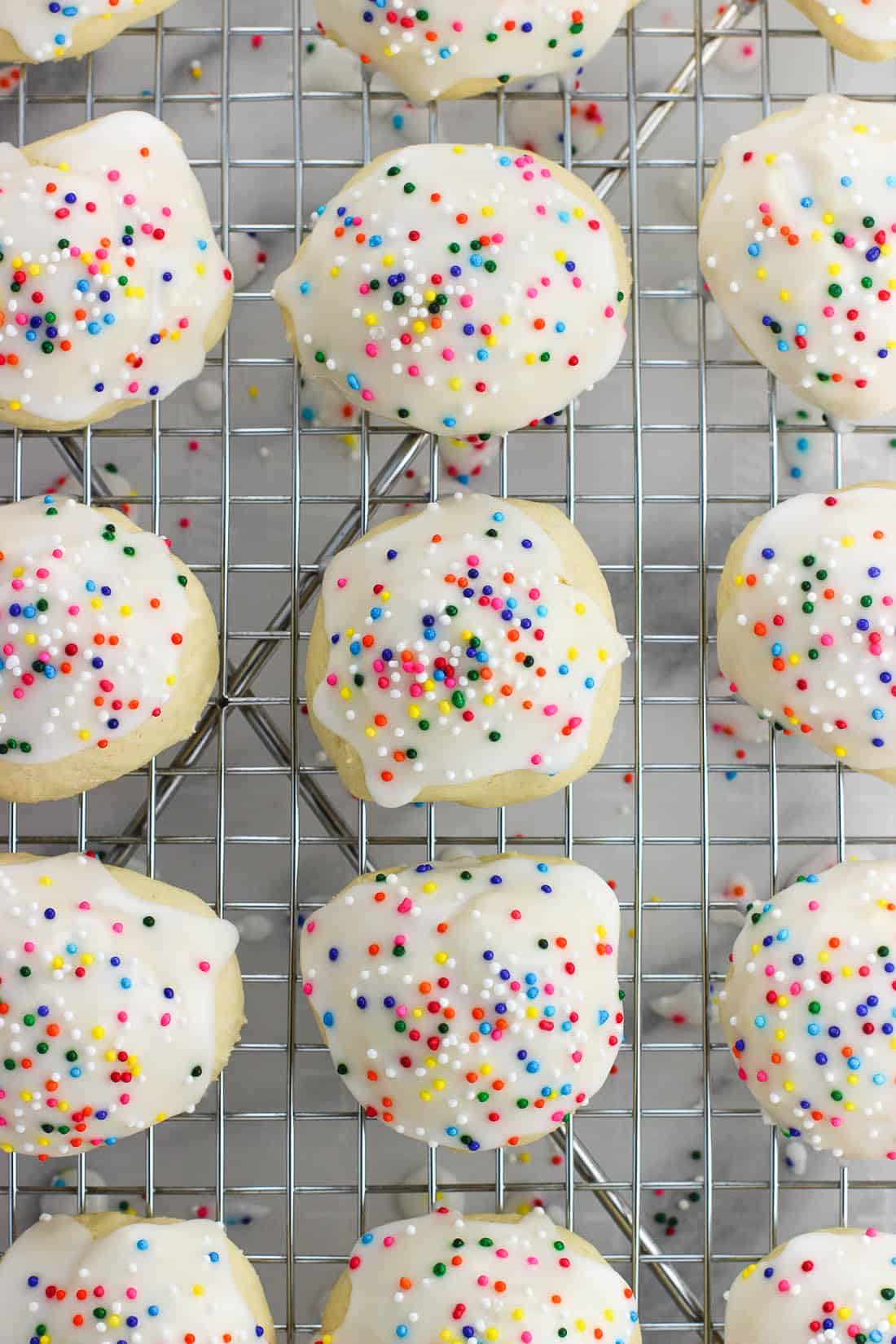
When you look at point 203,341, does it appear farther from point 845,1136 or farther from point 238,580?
point 845,1136

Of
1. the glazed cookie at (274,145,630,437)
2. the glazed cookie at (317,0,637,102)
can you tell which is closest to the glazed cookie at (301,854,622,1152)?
the glazed cookie at (274,145,630,437)

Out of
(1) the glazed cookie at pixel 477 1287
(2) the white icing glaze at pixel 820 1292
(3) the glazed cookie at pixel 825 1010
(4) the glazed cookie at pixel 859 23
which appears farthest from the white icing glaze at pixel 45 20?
(2) the white icing glaze at pixel 820 1292

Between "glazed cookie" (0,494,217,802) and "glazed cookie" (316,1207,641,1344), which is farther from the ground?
"glazed cookie" (0,494,217,802)

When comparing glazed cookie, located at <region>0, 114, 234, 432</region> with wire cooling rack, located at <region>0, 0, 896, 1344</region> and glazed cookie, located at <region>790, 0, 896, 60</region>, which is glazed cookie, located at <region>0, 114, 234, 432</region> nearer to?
wire cooling rack, located at <region>0, 0, 896, 1344</region>

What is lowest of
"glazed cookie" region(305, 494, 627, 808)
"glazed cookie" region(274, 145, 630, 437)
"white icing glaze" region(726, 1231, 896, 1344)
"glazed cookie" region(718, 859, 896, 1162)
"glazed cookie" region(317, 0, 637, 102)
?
"white icing glaze" region(726, 1231, 896, 1344)

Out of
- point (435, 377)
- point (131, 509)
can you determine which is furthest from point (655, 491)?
point (131, 509)
